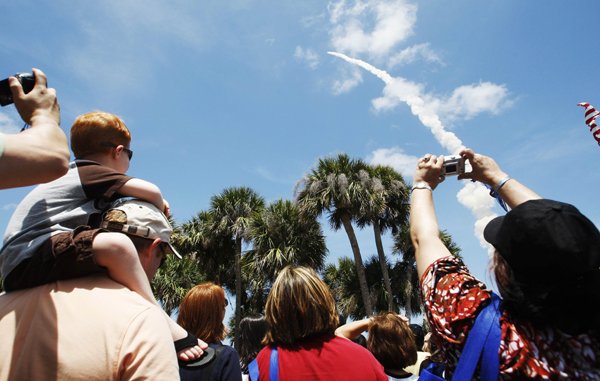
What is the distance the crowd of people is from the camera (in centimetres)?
120

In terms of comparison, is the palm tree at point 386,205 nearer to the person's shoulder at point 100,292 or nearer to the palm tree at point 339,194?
the palm tree at point 339,194

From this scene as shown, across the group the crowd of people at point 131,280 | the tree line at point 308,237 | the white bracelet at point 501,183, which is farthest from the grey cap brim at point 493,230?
the tree line at point 308,237

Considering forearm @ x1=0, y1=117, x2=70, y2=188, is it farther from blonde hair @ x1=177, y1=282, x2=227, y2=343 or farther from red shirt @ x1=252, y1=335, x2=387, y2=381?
blonde hair @ x1=177, y1=282, x2=227, y2=343

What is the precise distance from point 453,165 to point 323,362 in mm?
1350

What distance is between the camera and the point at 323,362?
2375 millimetres

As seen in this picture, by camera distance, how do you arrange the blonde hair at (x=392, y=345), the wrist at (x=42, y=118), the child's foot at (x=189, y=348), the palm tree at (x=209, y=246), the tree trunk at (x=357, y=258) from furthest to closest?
the palm tree at (x=209, y=246) → the tree trunk at (x=357, y=258) → the blonde hair at (x=392, y=345) → the child's foot at (x=189, y=348) → the wrist at (x=42, y=118)

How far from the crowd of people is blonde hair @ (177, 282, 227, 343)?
1.03 metres

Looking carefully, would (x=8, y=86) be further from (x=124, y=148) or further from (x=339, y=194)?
(x=339, y=194)

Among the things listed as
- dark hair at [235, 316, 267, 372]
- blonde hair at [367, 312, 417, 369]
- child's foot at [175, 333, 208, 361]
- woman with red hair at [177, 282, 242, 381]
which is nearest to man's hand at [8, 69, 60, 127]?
child's foot at [175, 333, 208, 361]

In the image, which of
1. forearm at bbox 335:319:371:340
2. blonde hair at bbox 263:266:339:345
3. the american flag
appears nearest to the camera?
blonde hair at bbox 263:266:339:345

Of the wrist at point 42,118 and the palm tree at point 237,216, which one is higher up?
the palm tree at point 237,216

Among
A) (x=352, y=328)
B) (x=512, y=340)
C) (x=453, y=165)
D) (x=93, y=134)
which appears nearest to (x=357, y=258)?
(x=352, y=328)

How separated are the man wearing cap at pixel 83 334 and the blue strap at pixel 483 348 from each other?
936 millimetres

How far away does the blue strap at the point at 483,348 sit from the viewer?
4.46 ft
